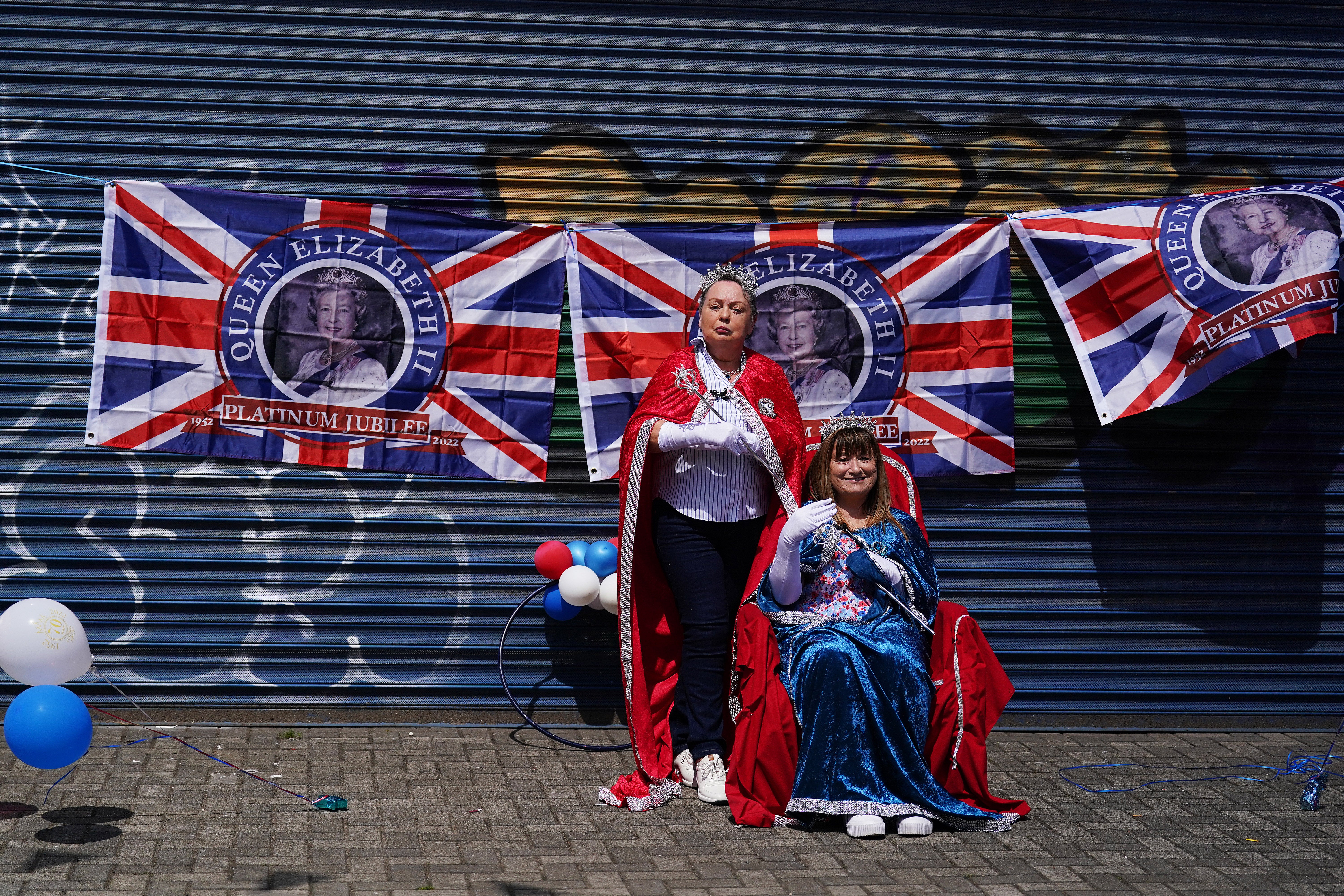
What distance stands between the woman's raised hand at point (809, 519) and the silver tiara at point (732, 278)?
3.40 feet

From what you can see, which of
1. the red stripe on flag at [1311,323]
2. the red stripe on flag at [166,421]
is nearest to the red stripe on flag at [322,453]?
the red stripe on flag at [166,421]

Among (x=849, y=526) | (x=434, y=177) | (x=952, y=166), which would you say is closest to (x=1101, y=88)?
(x=952, y=166)

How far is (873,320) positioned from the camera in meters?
5.91

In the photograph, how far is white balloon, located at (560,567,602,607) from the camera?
541 cm

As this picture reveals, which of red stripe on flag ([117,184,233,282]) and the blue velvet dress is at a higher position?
red stripe on flag ([117,184,233,282])

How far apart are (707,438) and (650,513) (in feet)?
1.62

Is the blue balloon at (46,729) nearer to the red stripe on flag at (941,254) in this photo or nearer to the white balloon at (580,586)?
the white balloon at (580,586)

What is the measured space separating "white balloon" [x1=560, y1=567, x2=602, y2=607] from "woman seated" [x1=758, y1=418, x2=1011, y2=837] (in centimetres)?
88

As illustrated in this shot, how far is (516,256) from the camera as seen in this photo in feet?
19.0

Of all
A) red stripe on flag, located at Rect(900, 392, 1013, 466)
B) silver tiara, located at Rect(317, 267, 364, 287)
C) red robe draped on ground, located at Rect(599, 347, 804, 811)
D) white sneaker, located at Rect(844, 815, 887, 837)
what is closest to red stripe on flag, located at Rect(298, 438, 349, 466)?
silver tiara, located at Rect(317, 267, 364, 287)

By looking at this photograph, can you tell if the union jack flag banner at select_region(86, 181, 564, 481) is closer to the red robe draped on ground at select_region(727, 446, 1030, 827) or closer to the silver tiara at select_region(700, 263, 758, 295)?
the silver tiara at select_region(700, 263, 758, 295)

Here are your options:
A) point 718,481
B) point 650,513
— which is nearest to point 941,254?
point 718,481

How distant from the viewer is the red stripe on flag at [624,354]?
229 inches

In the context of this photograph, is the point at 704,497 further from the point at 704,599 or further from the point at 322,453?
the point at 322,453
